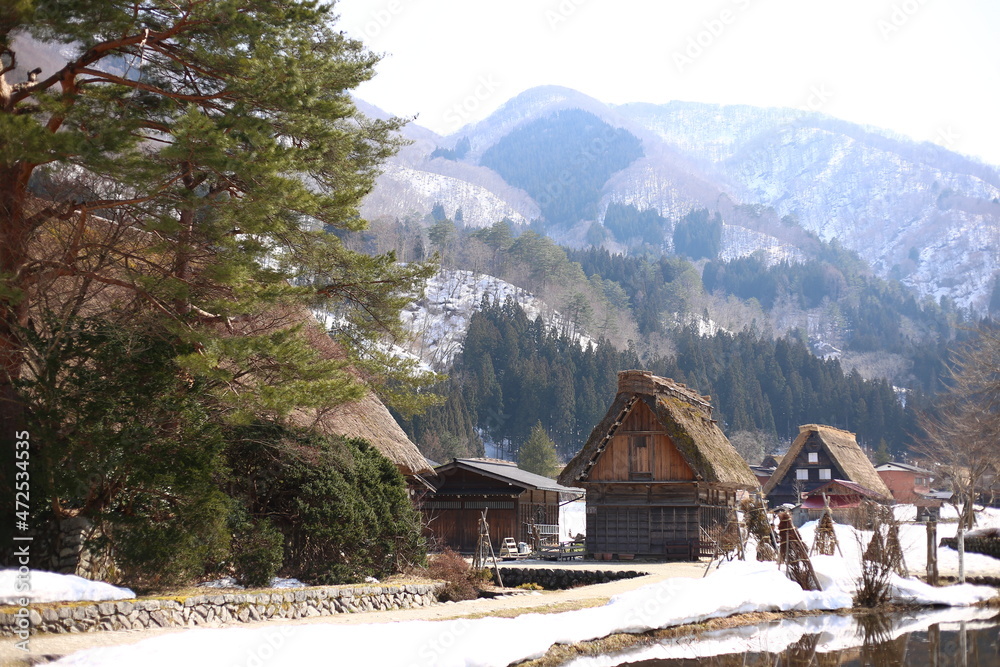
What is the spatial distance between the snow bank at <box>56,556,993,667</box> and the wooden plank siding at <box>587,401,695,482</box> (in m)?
10.3

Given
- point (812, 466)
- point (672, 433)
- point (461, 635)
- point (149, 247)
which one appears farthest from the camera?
point (812, 466)

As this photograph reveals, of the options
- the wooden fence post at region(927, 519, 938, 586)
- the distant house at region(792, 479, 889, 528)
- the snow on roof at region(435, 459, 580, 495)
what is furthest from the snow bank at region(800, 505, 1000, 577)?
the snow on roof at region(435, 459, 580, 495)

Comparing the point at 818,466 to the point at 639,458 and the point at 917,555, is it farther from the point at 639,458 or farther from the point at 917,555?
the point at 639,458

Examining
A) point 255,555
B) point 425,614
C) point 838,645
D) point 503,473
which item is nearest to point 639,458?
point 503,473

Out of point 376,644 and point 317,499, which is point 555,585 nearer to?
point 317,499

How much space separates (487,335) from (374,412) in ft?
203

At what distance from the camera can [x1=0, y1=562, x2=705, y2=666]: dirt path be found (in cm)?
883

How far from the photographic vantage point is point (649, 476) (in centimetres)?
2841

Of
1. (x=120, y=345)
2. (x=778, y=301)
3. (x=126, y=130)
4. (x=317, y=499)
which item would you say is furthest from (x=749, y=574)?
(x=778, y=301)

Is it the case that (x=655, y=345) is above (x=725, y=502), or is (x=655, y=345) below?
above

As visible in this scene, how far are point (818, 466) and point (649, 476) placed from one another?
2711 centimetres

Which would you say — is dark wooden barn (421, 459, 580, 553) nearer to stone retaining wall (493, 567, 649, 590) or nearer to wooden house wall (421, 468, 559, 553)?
wooden house wall (421, 468, 559, 553)

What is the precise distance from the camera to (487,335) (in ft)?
277

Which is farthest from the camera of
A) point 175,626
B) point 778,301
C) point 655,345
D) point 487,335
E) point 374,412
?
point 778,301
